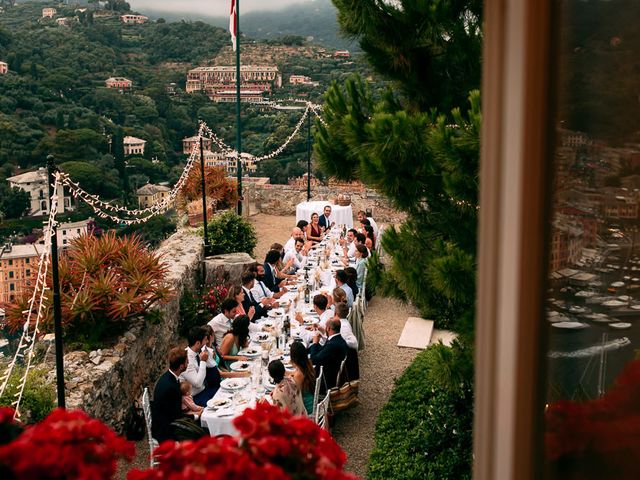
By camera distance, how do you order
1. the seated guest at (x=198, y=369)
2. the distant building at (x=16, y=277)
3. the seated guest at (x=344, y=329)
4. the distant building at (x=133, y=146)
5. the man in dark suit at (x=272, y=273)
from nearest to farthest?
the seated guest at (x=198, y=369)
the seated guest at (x=344, y=329)
the distant building at (x=16, y=277)
the man in dark suit at (x=272, y=273)
the distant building at (x=133, y=146)

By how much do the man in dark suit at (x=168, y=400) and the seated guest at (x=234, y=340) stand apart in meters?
0.88

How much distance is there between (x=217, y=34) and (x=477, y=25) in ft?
94.7

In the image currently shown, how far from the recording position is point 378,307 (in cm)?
873

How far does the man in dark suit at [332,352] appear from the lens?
16.4 feet

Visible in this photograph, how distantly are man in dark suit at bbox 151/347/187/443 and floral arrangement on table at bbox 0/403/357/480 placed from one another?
2986mm

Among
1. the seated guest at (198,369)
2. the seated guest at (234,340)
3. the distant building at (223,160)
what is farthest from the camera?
the distant building at (223,160)

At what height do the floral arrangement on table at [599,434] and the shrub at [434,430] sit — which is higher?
the floral arrangement on table at [599,434]

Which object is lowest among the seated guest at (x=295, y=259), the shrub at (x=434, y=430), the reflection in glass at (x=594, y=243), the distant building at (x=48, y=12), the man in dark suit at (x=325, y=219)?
the shrub at (x=434, y=430)

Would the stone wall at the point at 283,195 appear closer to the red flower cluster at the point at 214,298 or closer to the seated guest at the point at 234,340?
the red flower cluster at the point at 214,298

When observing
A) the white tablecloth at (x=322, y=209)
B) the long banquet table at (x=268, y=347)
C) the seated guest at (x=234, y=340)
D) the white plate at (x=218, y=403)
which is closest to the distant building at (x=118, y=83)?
the white tablecloth at (x=322, y=209)

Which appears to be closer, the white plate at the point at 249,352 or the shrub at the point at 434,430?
the shrub at the point at 434,430

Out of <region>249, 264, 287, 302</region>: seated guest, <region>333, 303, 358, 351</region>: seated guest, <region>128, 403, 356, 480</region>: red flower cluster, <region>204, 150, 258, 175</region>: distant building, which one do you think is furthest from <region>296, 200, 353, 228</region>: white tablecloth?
<region>128, 403, 356, 480</region>: red flower cluster

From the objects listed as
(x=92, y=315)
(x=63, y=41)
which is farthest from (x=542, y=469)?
(x=63, y=41)

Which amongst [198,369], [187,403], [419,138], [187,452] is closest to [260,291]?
[198,369]
